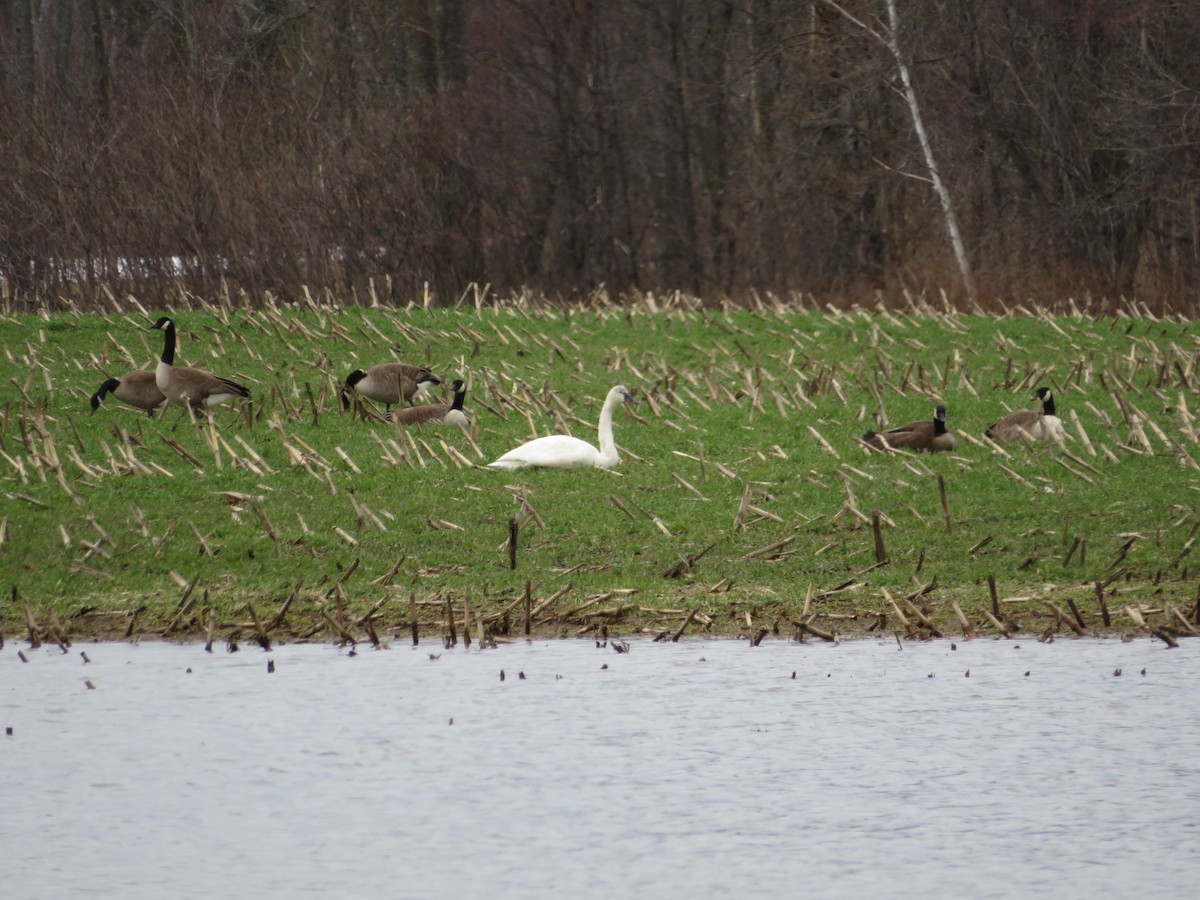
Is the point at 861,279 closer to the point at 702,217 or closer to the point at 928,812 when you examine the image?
the point at 702,217

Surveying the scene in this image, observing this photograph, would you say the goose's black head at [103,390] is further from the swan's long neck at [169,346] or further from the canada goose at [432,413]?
the canada goose at [432,413]

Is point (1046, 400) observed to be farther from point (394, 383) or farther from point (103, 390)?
point (103, 390)

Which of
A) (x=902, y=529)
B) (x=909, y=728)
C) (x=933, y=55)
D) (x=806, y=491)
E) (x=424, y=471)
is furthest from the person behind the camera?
(x=933, y=55)

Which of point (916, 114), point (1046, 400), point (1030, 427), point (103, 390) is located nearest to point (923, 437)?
point (1030, 427)

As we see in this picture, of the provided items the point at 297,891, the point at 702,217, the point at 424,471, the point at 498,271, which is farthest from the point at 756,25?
the point at 297,891

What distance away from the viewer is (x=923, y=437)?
50.5 feet

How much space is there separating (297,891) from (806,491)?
26.4 ft

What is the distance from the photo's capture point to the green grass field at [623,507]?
1111 centimetres

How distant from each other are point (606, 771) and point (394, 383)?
11.2 metres

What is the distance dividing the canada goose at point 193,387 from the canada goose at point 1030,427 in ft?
25.2

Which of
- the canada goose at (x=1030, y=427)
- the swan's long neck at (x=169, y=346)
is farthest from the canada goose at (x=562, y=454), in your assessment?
the swan's long neck at (x=169, y=346)

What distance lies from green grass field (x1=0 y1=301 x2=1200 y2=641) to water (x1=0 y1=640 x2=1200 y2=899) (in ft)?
2.34

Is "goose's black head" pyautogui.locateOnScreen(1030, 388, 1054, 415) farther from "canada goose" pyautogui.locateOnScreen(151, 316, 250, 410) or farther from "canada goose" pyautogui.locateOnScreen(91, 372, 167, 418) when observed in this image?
"canada goose" pyautogui.locateOnScreen(91, 372, 167, 418)

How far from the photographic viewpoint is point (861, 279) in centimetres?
3750
